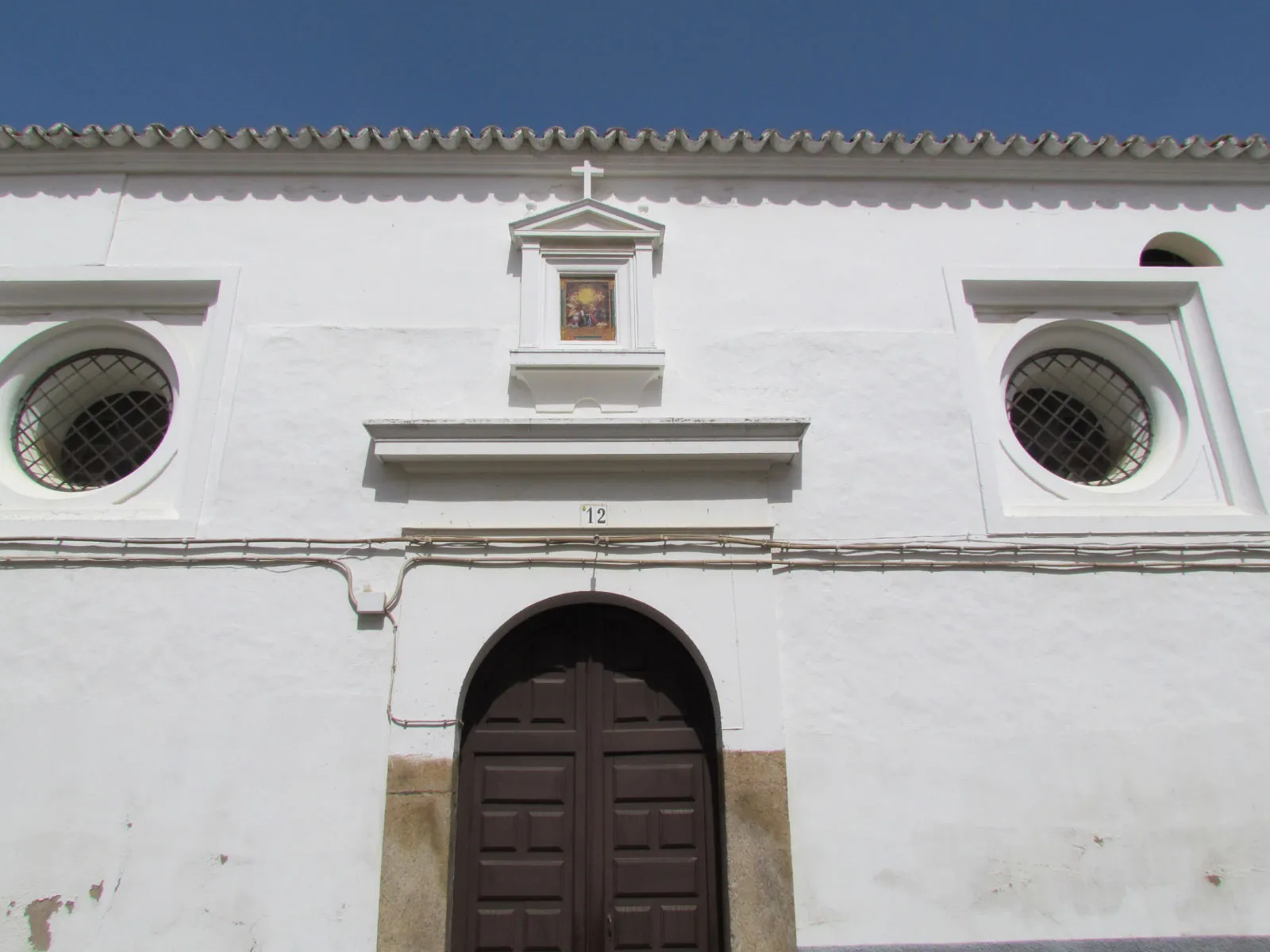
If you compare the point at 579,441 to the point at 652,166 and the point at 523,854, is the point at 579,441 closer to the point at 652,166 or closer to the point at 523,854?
the point at 652,166

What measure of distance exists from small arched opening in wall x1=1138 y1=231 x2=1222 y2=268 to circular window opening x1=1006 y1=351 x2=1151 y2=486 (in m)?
0.77

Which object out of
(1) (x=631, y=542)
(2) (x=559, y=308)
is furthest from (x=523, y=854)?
(2) (x=559, y=308)

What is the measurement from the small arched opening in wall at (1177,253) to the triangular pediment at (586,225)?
3052 mm

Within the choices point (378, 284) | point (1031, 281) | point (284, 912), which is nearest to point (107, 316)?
point (378, 284)

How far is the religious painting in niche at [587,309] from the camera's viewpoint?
193 inches

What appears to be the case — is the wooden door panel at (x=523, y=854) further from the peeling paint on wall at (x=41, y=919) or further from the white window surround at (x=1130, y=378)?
the white window surround at (x=1130, y=378)

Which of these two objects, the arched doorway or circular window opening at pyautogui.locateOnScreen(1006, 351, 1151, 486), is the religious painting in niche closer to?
the arched doorway

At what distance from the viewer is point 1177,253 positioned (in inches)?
212

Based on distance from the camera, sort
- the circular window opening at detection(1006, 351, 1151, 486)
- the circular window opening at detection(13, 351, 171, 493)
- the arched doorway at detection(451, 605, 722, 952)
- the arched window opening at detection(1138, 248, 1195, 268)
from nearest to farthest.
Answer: the arched doorway at detection(451, 605, 722, 952) < the circular window opening at detection(13, 351, 171, 493) < the circular window opening at detection(1006, 351, 1151, 486) < the arched window opening at detection(1138, 248, 1195, 268)

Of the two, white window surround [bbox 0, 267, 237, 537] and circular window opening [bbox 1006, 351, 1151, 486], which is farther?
circular window opening [bbox 1006, 351, 1151, 486]

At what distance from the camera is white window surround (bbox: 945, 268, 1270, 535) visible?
15.2ft

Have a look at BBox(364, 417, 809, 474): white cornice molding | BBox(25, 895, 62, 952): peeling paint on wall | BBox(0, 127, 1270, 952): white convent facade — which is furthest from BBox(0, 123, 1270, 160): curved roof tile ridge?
BBox(25, 895, 62, 952): peeling paint on wall

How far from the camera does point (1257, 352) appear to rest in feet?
16.4

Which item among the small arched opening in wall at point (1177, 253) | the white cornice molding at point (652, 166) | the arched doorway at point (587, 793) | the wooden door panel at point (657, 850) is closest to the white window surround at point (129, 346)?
the white cornice molding at point (652, 166)
